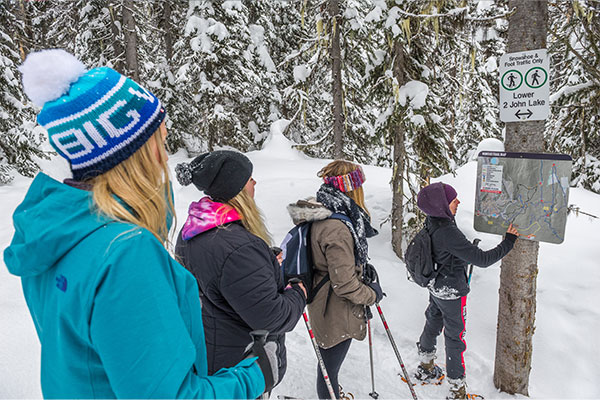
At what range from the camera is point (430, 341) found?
4500 millimetres

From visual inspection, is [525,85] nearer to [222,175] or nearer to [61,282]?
[222,175]

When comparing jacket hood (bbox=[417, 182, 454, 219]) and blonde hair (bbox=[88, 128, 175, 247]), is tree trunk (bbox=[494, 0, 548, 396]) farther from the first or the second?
blonde hair (bbox=[88, 128, 175, 247])

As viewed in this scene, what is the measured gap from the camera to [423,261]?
4074 mm

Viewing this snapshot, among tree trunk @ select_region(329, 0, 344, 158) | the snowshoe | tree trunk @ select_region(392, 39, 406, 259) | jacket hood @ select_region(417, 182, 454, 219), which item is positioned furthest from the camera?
tree trunk @ select_region(329, 0, 344, 158)

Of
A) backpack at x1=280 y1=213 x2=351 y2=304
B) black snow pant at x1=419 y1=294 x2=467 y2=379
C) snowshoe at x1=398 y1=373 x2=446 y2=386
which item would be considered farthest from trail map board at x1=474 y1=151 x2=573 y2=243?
snowshoe at x1=398 y1=373 x2=446 y2=386

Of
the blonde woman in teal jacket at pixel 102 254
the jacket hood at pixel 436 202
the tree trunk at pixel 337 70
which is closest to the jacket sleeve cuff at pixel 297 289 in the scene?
the blonde woman in teal jacket at pixel 102 254

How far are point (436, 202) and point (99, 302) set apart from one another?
11.2 ft

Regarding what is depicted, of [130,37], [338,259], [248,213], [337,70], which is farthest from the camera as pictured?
[130,37]

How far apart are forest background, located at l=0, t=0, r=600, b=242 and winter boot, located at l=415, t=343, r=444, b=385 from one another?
3.40 meters

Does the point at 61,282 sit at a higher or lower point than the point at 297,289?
higher

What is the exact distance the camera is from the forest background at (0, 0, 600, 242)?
6551 mm

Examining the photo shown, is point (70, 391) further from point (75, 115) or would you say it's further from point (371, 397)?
point (371, 397)

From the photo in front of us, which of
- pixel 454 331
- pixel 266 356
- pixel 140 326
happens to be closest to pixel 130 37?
pixel 454 331

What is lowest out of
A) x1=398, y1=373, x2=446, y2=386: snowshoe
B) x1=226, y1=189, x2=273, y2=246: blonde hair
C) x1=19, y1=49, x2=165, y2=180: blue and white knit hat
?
x1=398, y1=373, x2=446, y2=386: snowshoe
